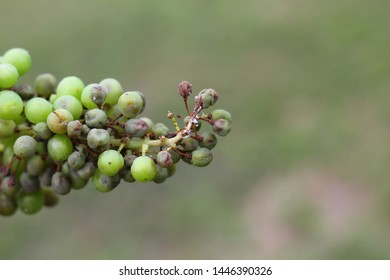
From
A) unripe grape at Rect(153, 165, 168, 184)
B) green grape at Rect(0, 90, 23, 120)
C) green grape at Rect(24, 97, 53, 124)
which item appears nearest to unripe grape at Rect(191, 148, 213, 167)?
unripe grape at Rect(153, 165, 168, 184)

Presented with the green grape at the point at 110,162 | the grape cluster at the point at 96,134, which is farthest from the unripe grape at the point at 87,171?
the green grape at the point at 110,162

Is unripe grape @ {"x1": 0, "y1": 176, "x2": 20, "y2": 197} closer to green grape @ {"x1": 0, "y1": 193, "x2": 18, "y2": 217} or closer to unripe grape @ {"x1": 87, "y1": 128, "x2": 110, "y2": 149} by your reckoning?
green grape @ {"x1": 0, "y1": 193, "x2": 18, "y2": 217}

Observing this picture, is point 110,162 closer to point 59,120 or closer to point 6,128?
point 59,120

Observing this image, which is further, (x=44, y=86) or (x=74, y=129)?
(x=44, y=86)

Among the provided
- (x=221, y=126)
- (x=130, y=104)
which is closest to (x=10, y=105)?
(x=130, y=104)

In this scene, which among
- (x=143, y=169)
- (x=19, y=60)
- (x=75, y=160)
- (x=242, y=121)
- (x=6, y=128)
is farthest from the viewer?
(x=242, y=121)

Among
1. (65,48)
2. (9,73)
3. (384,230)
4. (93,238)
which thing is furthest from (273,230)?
(9,73)
